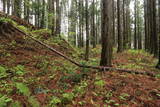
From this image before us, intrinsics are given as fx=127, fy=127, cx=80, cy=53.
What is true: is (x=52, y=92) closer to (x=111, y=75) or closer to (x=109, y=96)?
(x=109, y=96)

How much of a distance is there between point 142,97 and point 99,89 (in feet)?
4.34

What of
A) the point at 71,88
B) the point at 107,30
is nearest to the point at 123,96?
the point at 71,88

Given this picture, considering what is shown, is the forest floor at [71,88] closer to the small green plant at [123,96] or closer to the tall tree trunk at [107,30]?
the small green plant at [123,96]

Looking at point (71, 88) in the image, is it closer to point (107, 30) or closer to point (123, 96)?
point (123, 96)

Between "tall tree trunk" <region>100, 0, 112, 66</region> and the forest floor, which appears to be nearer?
the forest floor

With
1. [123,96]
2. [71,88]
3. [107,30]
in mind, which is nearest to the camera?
[123,96]

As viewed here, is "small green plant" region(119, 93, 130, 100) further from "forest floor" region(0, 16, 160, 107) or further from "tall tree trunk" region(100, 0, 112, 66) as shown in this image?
"tall tree trunk" region(100, 0, 112, 66)

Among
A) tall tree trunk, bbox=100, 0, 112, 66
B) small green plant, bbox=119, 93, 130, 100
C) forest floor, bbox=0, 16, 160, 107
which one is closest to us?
forest floor, bbox=0, 16, 160, 107

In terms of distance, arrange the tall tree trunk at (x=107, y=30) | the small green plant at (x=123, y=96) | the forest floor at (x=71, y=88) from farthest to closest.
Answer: the tall tree trunk at (x=107, y=30) → the small green plant at (x=123, y=96) → the forest floor at (x=71, y=88)

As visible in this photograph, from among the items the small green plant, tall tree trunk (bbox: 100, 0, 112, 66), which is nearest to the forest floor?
the small green plant

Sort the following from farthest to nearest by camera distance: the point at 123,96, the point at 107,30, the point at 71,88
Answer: the point at 107,30 → the point at 71,88 → the point at 123,96

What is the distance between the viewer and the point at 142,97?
3.86 metres

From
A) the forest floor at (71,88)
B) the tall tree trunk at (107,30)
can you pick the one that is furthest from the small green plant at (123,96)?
the tall tree trunk at (107,30)

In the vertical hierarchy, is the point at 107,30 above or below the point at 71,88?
above
